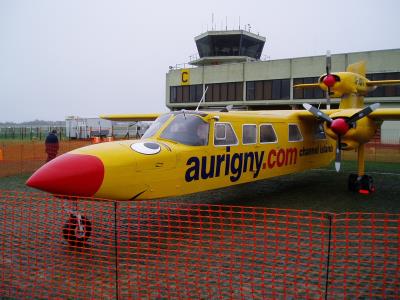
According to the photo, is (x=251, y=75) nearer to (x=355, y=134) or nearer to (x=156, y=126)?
(x=355, y=134)

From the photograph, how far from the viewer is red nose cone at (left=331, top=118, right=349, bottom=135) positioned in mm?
11031

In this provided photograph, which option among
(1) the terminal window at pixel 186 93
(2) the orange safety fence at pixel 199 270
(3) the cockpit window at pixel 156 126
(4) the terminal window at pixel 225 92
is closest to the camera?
(2) the orange safety fence at pixel 199 270

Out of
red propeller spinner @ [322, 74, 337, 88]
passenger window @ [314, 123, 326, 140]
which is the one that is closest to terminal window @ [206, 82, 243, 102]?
passenger window @ [314, 123, 326, 140]

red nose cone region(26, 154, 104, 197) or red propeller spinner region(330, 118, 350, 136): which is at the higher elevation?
red propeller spinner region(330, 118, 350, 136)

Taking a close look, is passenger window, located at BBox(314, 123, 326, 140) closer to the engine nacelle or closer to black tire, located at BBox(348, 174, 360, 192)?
black tire, located at BBox(348, 174, 360, 192)

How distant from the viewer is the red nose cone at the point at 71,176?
6199mm

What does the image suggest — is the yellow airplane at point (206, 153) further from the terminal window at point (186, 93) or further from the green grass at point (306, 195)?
the terminal window at point (186, 93)

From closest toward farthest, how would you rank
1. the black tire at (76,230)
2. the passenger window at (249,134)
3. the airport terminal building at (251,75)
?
the black tire at (76,230)
the passenger window at (249,134)
the airport terminal building at (251,75)

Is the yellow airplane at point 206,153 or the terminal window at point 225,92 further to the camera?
the terminal window at point 225,92

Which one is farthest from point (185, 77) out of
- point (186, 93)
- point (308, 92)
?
point (308, 92)

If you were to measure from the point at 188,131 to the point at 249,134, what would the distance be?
2.38m

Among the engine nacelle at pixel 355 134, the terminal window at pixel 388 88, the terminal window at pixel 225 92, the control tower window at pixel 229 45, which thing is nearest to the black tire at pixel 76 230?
the engine nacelle at pixel 355 134

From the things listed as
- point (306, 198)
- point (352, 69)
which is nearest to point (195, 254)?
point (306, 198)

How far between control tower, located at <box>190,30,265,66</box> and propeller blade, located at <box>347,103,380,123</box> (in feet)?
116
